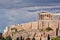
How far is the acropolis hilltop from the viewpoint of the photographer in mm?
33844

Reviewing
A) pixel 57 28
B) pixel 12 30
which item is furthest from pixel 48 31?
pixel 12 30

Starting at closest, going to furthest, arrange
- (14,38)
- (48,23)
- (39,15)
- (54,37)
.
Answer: (54,37) → (14,38) → (48,23) → (39,15)

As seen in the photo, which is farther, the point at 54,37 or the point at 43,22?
the point at 43,22

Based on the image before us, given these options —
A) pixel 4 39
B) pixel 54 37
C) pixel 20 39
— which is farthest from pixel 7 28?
pixel 54 37

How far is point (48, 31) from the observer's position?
3522cm

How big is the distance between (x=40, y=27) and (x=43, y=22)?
0.70 meters

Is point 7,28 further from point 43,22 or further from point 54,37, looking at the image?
point 54,37

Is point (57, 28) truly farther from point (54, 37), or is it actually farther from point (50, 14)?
point (50, 14)

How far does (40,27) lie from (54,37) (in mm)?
5615

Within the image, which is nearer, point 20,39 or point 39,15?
point 20,39

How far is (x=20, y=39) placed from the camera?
34219 millimetres

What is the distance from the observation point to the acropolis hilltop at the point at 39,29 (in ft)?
111

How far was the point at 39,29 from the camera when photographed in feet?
125

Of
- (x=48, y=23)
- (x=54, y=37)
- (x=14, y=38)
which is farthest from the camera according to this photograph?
(x=48, y=23)
